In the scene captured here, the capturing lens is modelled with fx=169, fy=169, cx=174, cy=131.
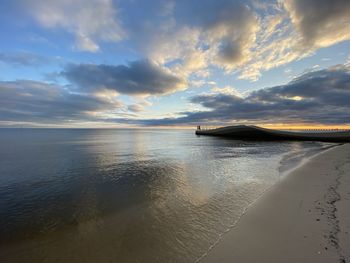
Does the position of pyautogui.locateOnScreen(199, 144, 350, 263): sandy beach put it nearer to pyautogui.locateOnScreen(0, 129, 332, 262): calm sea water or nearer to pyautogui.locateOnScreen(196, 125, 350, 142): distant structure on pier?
pyautogui.locateOnScreen(0, 129, 332, 262): calm sea water

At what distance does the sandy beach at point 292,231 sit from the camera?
397cm

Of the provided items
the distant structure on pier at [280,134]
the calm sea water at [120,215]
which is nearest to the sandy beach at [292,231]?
the calm sea water at [120,215]

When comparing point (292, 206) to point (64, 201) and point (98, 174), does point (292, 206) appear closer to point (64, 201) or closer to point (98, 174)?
point (64, 201)

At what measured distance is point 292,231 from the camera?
4953mm

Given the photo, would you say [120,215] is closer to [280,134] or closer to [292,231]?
[292,231]

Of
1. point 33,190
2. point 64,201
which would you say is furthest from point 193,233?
point 33,190

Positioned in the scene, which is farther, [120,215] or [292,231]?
[120,215]

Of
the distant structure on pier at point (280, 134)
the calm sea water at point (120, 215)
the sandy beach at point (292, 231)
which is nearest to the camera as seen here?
the sandy beach at point (292, 231)

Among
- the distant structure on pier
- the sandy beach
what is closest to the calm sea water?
the sandy beach

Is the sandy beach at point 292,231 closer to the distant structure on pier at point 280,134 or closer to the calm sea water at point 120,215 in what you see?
the calm sea water at point 120,215

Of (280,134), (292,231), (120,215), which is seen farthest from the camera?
(280,134)

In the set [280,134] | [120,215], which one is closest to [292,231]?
[120,215]

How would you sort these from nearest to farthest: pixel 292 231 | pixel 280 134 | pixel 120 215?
pixel 292 231, pixel 120 215, pixel 280 134

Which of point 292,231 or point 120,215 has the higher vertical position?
point 292,231
